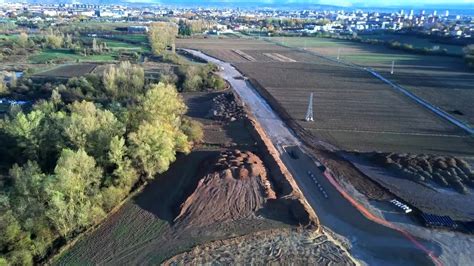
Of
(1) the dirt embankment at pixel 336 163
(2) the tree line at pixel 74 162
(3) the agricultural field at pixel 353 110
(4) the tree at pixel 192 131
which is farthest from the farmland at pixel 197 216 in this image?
(3) the agricultural field at pixel 353 110

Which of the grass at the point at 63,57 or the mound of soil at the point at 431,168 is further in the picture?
the grass at the point at 63,57

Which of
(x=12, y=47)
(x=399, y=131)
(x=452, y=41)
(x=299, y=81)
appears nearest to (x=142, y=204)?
(x=399, y=131)

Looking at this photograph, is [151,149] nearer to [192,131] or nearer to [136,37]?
[192,131]

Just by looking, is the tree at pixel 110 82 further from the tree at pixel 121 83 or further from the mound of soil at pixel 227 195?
the mound of soil at pixel 227 195

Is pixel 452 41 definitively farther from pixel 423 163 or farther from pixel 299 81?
pixel 423 163

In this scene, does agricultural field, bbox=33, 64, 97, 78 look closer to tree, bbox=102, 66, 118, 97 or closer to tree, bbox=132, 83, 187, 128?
tree, bbox=102, 66, 118, 97
